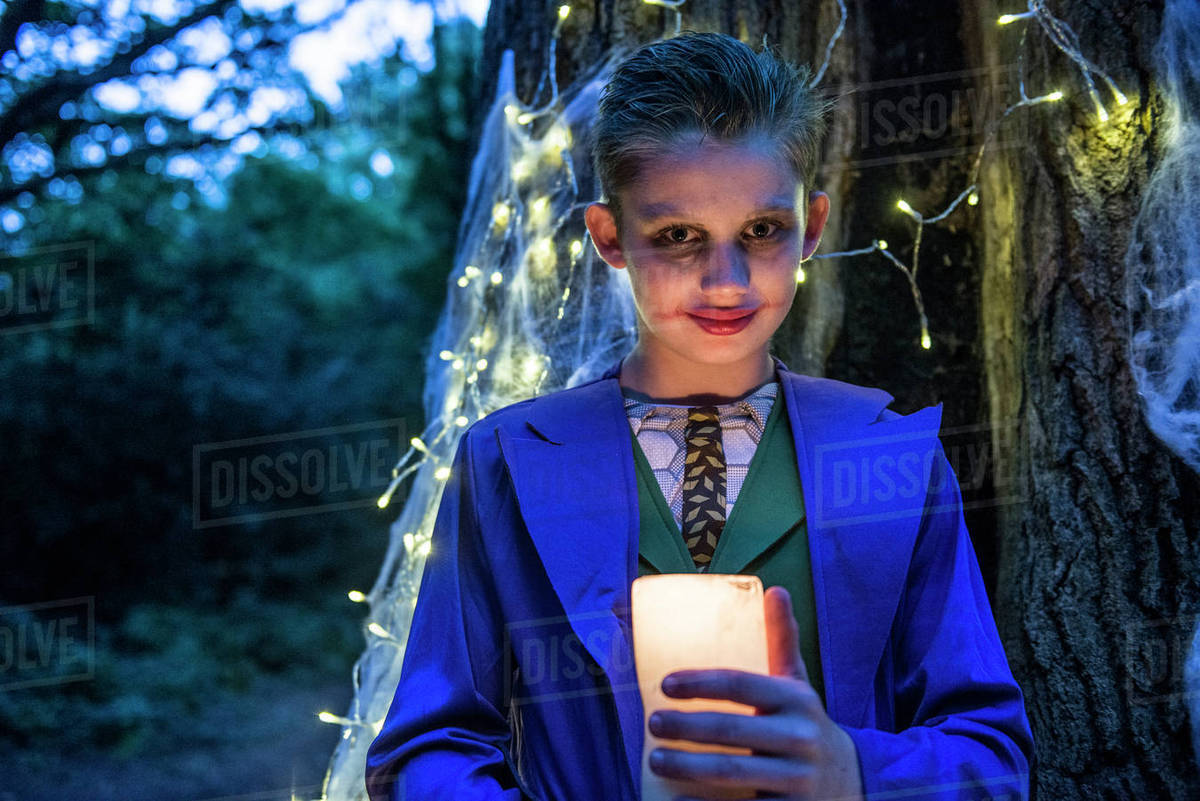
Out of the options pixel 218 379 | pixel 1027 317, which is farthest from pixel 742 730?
pixel 218 379

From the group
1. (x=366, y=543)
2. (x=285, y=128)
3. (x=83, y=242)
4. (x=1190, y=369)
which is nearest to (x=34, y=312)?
(x=83, y=242)

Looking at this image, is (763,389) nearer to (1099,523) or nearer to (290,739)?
(1099,523)

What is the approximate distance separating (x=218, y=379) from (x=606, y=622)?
334 centimetres

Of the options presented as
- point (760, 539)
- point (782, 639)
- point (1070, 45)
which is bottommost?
point (782, 639)

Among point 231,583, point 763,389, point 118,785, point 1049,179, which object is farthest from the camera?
point 231,583

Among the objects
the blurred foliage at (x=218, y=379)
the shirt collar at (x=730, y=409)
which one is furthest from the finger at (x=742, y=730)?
the blurred foliage at (x=218, y=379)

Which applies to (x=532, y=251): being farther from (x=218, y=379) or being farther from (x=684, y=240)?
(x=218, y=379)

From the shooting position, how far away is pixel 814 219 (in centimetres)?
129

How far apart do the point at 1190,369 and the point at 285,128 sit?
298cm

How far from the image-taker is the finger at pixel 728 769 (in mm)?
868

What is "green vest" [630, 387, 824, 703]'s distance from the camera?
1.12 meters

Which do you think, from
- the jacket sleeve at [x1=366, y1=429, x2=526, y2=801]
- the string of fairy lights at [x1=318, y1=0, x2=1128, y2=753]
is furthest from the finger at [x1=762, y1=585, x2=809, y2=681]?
the string of fairy lights at [x1=318, y1=0, x2=1128, y2=753]

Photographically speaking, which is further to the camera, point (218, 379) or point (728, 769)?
point (218, 379)

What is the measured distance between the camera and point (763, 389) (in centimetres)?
128
